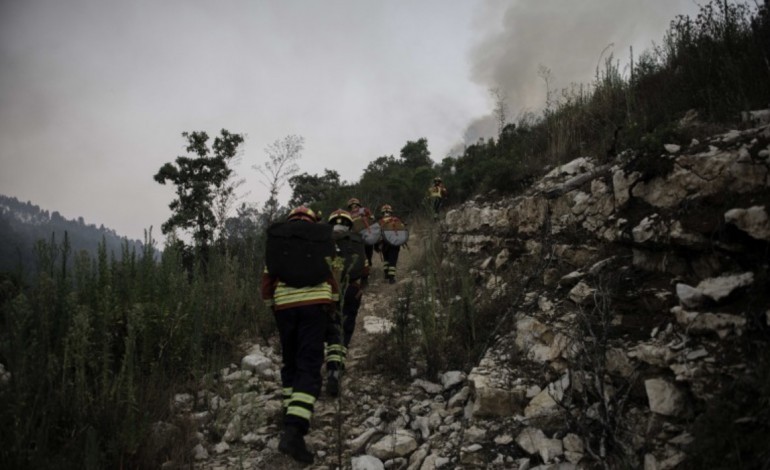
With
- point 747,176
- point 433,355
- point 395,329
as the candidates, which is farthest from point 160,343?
point 747,176

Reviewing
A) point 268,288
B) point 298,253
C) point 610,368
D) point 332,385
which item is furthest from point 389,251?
point 610,368

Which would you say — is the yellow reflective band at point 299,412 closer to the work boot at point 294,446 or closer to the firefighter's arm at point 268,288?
the work boot at point 294,446

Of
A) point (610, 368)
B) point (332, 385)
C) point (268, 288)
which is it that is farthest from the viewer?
point (332, 385)

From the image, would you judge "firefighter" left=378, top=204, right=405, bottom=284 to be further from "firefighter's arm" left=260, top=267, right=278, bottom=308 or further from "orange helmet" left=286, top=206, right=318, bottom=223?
"firefighter's arm" left=260, top=267, right=278, bottom=308

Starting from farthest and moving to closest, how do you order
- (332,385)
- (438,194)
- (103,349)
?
(438,194) → (332,385) → (103,349)

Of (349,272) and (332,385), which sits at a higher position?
(349,272)

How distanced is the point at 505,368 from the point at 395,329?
1.31 metres

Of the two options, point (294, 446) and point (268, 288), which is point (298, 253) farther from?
point (294, 446)

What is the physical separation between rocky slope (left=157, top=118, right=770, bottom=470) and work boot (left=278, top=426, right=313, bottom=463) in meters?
0.11

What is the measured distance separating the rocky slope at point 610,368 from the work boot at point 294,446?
0.11 m

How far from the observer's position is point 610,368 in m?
2.44

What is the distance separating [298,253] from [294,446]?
149cm

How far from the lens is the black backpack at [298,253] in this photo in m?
3.32

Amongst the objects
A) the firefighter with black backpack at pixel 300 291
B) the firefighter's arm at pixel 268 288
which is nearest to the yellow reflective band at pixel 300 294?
the firefighter with black backpack at pixel 300 291
